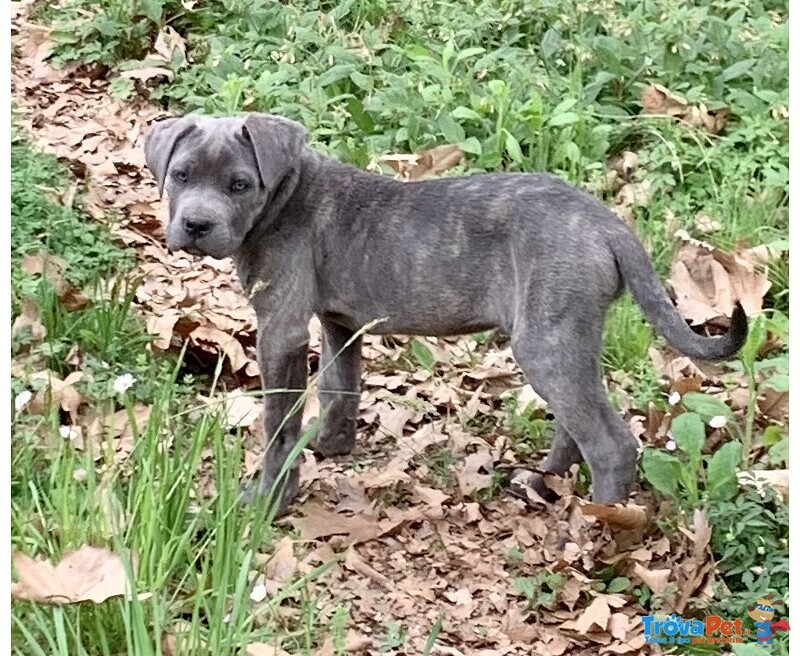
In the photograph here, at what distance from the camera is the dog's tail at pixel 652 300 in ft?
13.5

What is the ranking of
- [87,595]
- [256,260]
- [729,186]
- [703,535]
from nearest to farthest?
1. [87,595]
2. [703,535]
3. [256,260]
4. [729,186]

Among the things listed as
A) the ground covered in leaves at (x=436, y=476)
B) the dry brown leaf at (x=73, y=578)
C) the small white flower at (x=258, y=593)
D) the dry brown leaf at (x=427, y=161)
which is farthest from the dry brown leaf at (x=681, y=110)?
the dry brown leaf at (x=73, y=578)

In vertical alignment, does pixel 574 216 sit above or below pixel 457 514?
above

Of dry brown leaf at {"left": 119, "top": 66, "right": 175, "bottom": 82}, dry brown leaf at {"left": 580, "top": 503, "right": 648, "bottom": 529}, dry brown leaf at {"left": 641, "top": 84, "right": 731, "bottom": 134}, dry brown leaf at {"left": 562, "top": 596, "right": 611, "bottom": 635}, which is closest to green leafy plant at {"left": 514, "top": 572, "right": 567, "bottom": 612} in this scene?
dry brown leaf at {"left": 562, "top": 596, "right": 611, "bottom": 635}

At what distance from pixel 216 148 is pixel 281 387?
2.98 ft

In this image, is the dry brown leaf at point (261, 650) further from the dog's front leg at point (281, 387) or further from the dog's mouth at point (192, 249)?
the dog's mouth at point (192, 249)

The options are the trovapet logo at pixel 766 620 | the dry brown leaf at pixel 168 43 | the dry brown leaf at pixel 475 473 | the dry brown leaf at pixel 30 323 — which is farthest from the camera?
the dry brown leaf at pixel 168 43

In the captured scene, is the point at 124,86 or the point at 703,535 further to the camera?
the point at 124,86

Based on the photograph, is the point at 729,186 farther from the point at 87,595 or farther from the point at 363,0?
the point at 87,595

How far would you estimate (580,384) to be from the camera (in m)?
4.17

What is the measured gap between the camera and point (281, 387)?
4488mm

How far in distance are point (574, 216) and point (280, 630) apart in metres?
1.68

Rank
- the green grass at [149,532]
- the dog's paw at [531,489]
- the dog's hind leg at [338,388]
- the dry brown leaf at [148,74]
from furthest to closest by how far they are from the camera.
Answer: the dry brown leaf at [148,74] < the dog's hind leg at [338,388] < the dog's paw at [531,489] < the green grass at [149,532]

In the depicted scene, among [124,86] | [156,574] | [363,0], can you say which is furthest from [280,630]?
[363,0]
